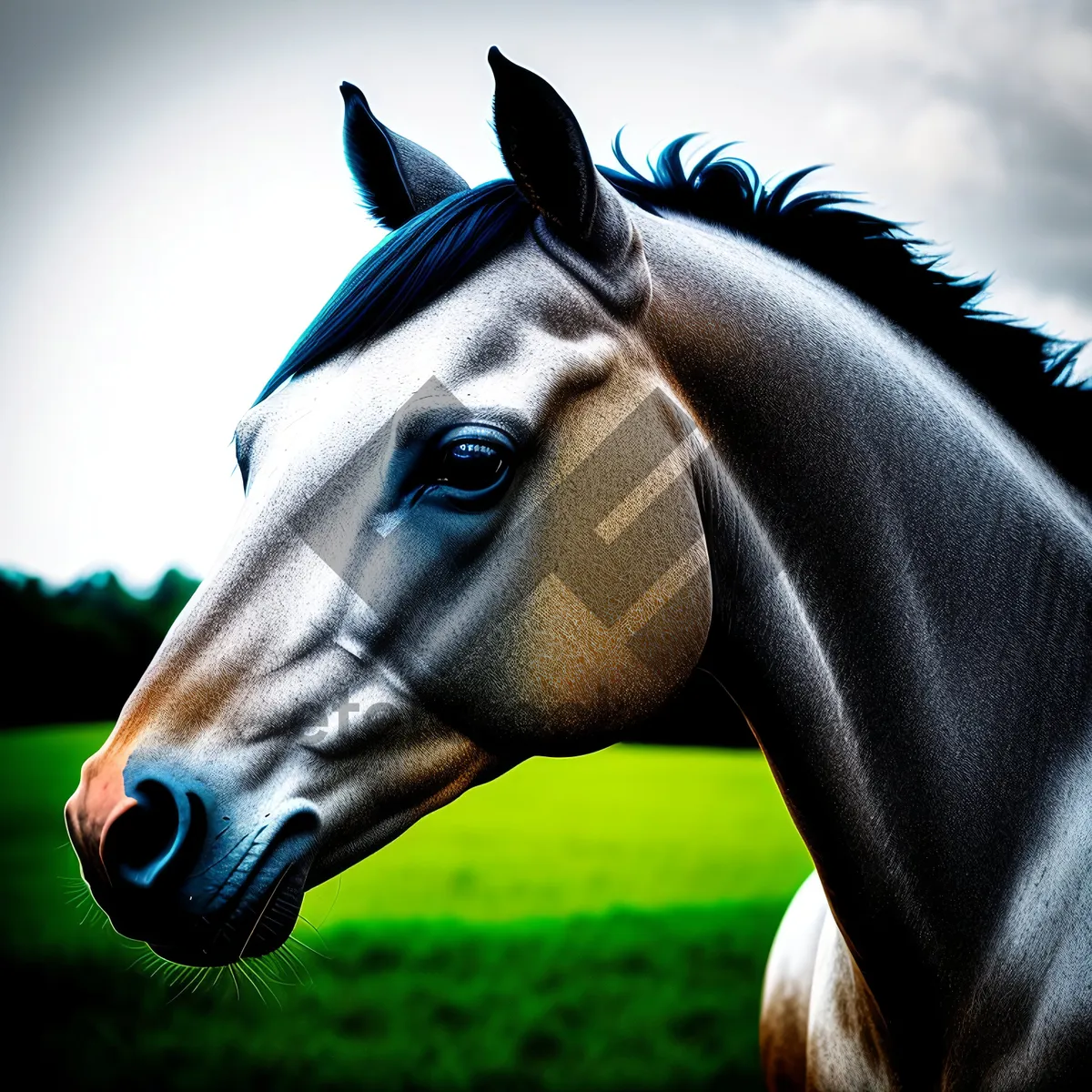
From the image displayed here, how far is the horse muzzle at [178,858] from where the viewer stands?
937 millimetres

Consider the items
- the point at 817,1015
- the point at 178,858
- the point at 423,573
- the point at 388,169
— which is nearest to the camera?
the point at 178,858

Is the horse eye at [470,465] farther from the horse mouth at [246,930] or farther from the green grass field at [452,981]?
the green grass field at [452,981]

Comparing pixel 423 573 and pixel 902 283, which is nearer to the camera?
pixel 423 573

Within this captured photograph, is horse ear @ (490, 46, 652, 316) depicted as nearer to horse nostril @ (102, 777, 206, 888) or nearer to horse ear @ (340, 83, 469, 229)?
horse ear @ (340, 83, 469, 229)

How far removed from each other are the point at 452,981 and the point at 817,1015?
4219 mm

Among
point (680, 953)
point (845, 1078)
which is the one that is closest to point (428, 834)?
point (680, 953)

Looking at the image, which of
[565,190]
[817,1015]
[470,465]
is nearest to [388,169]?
[565,190]

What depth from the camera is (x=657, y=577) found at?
47.7 inches

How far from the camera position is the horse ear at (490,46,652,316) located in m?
1.13

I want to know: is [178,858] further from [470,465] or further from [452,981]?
[452,981]

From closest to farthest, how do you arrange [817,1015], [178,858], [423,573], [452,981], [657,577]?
1. [178,858]
2. [423,573]
3. [657,577]
4. [817,1015]
5. [452,981]

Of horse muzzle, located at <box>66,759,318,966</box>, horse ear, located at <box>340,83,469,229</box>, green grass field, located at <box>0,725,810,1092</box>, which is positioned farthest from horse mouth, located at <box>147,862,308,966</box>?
green grass field, located at <box>0,725,810,1092</box>

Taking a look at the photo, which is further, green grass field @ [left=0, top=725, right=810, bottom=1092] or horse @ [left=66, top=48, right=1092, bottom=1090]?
green grass field @ [left=0, top=725, right=810, bottom=1092]

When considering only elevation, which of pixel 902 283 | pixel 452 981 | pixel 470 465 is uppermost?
pixel 902 283
